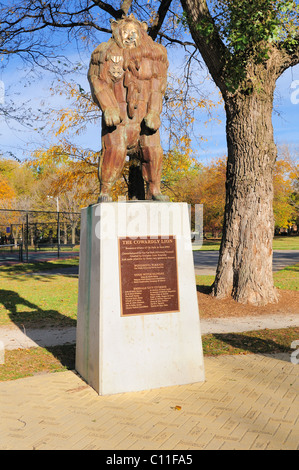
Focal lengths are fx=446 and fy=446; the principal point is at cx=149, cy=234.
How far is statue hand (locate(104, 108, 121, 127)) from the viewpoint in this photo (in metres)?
5.37

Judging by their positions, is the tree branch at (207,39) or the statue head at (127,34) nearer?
the statue head at (127,34)

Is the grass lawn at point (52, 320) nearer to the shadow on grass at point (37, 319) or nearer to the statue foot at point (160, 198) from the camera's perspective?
the shadow on grass at point (37, 319)

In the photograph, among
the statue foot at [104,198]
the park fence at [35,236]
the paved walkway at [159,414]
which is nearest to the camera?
the paved walkway at [159,414]

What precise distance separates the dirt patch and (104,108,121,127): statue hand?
509 cm

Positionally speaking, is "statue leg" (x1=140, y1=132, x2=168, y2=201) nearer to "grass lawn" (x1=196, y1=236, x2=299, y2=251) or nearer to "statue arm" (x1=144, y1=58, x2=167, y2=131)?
"statue arm" (x1=144, y1=58, x2=167, y2=131)

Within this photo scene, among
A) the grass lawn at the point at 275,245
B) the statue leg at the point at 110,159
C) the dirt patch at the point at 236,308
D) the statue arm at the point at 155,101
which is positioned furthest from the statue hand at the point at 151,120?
the grass lawn at the point at 275,245

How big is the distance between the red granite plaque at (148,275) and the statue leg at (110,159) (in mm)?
843

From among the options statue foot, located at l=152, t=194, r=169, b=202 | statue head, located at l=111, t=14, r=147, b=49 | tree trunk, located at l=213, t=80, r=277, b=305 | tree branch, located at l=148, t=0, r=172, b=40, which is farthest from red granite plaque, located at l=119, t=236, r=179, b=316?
tree branch, located at l=148, t=0, r=172, b=40

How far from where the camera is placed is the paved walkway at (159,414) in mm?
3654

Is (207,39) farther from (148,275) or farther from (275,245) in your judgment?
(275,245)

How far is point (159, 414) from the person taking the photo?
13.9ft

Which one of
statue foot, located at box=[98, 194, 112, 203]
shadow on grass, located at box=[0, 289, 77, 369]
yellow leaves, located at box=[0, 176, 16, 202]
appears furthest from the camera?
yellow leaves, located at box=[0, 176, 16, 202]

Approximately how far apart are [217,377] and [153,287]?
136 cm
